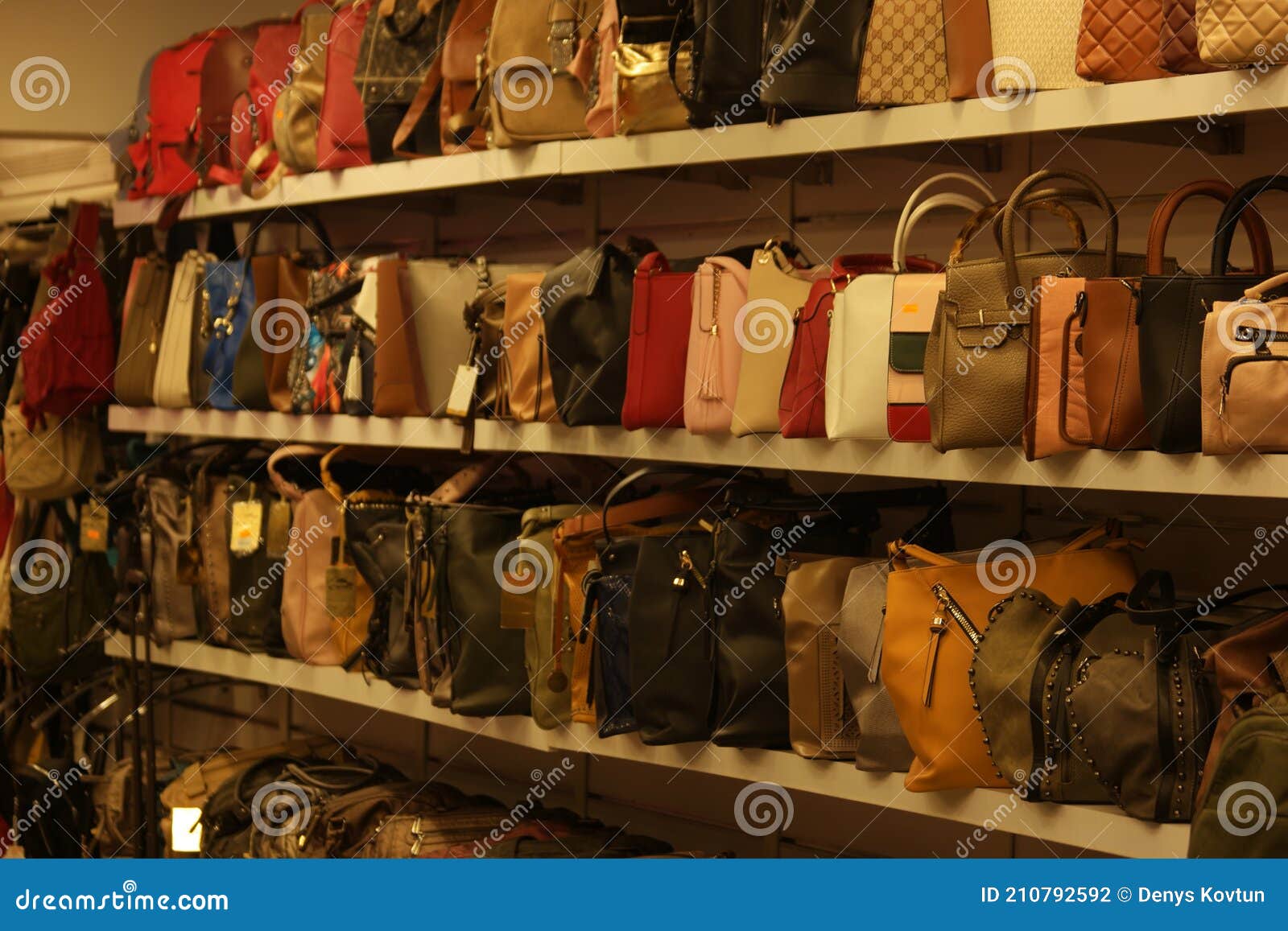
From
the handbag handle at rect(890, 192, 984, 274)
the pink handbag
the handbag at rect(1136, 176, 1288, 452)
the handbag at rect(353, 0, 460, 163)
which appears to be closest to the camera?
the handbag at rect(1136, 176, 1288, 452)

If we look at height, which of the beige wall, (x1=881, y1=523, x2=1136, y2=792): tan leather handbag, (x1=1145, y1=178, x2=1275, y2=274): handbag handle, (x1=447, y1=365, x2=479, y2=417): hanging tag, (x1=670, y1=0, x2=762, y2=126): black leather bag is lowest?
(x1=881, y1=523, x2=1136, y2=792): tan leather handbag

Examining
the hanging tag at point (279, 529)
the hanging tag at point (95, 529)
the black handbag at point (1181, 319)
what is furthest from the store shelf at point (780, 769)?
the black handbag at point (1181, 319)

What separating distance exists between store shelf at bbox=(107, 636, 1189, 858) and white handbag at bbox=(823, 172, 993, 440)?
72 centimetres

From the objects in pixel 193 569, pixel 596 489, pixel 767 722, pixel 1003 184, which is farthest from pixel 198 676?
pixel 1003 184

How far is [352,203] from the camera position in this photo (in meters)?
4.80

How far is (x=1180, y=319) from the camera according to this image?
240cm

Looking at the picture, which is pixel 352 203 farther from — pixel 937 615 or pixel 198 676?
pixel 937 615

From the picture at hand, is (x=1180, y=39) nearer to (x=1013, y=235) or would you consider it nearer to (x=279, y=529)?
(x=1013, y=235)

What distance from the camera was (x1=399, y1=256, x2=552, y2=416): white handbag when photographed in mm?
3791

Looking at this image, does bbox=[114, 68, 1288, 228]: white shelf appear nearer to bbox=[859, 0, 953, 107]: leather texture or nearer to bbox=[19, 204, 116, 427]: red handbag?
bbox=[859, 0, 953, 107]: leather texture

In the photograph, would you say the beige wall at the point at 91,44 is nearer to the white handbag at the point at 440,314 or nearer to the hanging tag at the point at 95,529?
the hanging tag at the point at 95,529

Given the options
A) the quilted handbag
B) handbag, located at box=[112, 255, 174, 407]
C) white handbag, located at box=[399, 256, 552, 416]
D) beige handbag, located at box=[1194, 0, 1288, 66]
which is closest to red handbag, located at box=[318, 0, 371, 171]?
white handbag, located at box=[399, 256, 552, 416]

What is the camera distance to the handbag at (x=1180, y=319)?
94.0 inches

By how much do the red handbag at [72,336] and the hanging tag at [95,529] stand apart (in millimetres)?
362
